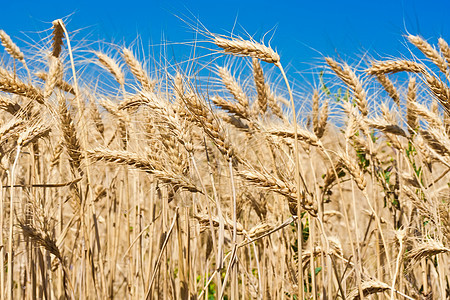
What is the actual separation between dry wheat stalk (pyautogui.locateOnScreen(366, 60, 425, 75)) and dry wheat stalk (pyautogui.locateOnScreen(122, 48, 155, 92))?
1.22 meters

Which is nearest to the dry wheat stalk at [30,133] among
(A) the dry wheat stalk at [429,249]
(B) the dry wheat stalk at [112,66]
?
(B) the dry wheat stalk at [112,66]

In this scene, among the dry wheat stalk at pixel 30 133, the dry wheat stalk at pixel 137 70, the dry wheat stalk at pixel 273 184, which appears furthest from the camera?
the dry wheat stalk at pixel 137 70

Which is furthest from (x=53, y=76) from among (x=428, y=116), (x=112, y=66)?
(x=428, y=116)

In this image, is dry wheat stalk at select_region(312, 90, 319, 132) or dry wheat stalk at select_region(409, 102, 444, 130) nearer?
dry wheat stalk at select_region(409, 102, 444, 130)

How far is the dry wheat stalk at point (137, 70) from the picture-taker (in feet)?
7.75

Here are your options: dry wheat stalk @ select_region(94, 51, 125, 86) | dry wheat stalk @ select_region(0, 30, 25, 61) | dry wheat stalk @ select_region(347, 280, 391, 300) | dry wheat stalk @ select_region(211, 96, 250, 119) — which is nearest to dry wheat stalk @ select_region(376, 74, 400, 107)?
dry wheat stalk @ select_region(211, 96, 250, 119)

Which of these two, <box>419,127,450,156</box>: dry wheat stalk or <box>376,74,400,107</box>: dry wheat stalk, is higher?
<box>376,74,400,107</box>: dry wheat stalk

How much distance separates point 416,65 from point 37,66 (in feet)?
7.70

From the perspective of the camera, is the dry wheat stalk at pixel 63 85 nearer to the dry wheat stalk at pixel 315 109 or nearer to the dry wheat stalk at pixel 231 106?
the dry wheat stalk at pixel 231 106

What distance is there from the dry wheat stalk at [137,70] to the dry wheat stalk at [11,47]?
3.10 ft

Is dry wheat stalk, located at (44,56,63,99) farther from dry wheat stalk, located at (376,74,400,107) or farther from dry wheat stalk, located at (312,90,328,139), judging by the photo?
dry wheat stalk, located at (376,74,400,107)

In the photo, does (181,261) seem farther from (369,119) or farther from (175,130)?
(369,119)

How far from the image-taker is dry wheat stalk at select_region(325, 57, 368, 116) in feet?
8.63

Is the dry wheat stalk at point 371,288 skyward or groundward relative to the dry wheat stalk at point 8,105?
groundward
